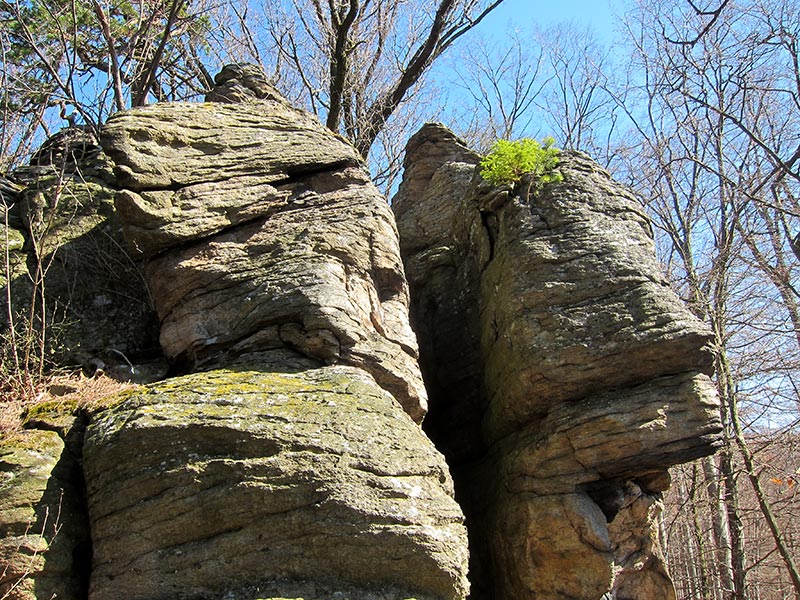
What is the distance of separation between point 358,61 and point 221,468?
14.1 meters

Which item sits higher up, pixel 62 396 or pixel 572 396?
pixel 572 396

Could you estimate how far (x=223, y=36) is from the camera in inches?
631

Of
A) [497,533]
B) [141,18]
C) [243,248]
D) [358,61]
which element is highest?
[358,61]

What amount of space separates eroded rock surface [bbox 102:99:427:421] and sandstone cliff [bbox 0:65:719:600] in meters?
0.03

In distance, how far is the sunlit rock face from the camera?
658 cm

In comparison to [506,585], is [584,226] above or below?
above

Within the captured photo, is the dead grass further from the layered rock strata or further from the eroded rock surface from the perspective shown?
the eroded rock surface

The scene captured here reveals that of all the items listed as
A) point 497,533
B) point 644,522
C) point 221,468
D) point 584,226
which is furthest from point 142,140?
point 644,522

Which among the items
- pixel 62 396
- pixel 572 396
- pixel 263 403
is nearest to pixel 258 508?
pixel 263 403

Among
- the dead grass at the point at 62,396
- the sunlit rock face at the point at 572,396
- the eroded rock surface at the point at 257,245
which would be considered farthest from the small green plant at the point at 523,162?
the dead grass at the point at 62,396

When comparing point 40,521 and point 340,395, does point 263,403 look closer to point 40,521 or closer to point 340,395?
point 340,395

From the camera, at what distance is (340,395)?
A: 217 inches

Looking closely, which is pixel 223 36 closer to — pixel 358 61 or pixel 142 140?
pixel 358 61

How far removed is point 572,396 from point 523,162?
327 centimetres
